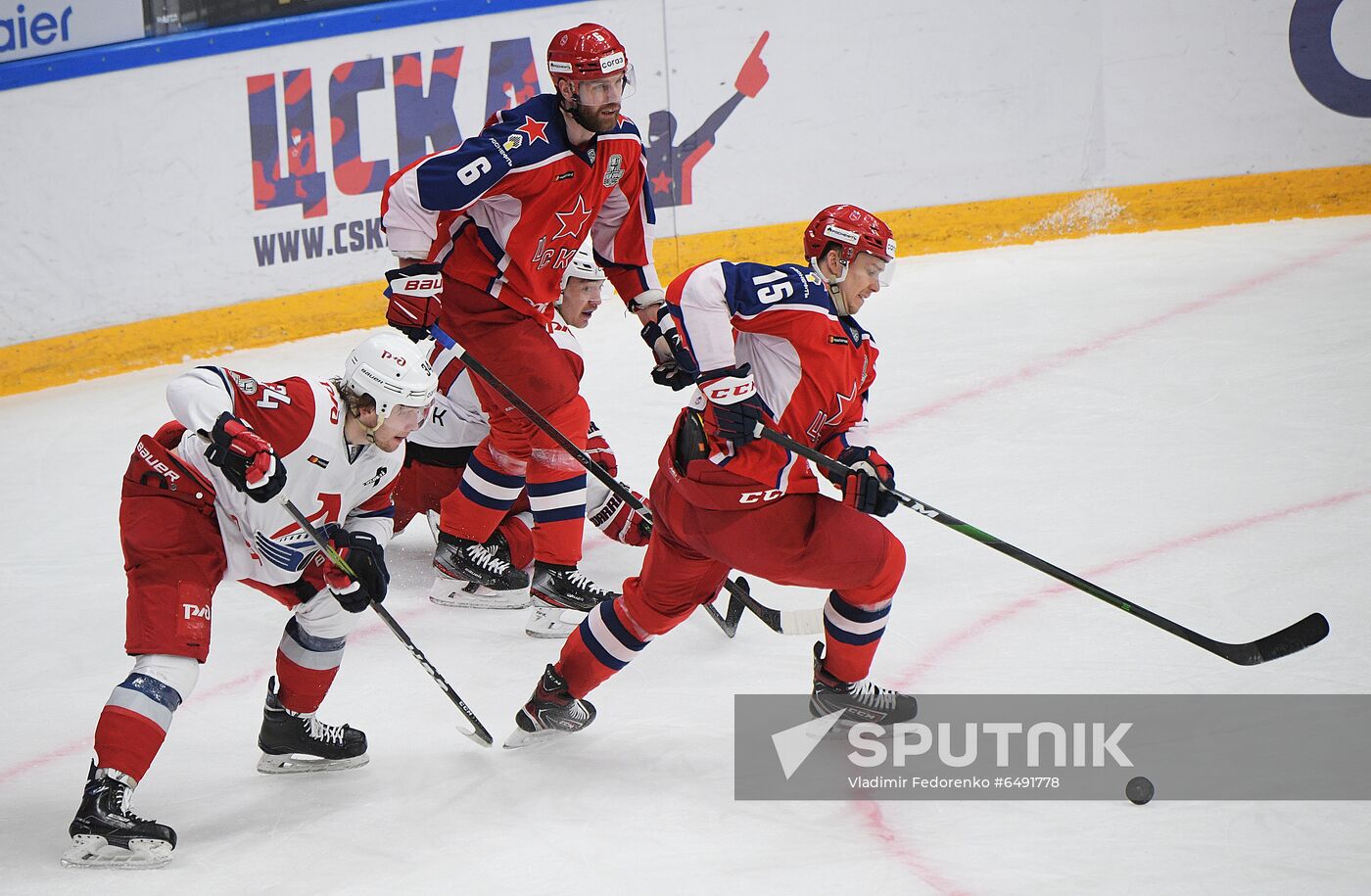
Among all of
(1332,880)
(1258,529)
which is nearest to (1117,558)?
(1258,529)

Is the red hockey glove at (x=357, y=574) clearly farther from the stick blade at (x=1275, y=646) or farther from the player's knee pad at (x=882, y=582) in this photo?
the stick blade at (x=1275, y=646)

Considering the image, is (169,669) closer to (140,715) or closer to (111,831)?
(140,715)

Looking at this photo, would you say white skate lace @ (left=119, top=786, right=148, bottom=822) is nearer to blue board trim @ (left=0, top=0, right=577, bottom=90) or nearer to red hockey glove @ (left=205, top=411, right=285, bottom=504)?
red hockey glove @ (left=205, top=411, right=285, bottom=504)

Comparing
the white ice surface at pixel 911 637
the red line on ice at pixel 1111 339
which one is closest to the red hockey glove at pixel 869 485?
→ the white ice surface at pixel 911 637

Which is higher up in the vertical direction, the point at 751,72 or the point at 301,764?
the point at 751,72

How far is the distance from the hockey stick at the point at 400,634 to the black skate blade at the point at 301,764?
0.24m

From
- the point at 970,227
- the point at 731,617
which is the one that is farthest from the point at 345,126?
the point at 731,617

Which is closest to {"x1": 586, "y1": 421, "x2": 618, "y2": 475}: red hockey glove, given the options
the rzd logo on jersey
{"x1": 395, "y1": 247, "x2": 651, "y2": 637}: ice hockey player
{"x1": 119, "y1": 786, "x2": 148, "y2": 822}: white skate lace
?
{"x1": 395, "y1": 247, "x2": 651, "y2": 637}: ice hockey player

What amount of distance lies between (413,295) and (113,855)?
1582mm

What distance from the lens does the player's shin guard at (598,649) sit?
123 inches

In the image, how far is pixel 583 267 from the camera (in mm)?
4168

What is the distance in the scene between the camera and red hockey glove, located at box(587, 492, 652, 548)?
172 inches

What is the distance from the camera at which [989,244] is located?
6965 millimetres

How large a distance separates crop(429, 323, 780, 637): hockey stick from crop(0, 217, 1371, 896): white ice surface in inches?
2.8
